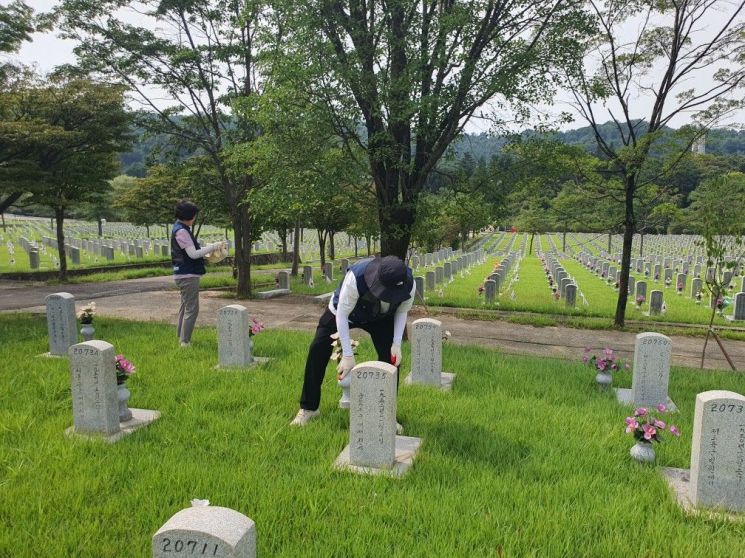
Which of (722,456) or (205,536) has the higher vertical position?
(205,536)

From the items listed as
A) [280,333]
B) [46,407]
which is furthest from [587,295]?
[46,407]

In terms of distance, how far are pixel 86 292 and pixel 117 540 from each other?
13398 mm

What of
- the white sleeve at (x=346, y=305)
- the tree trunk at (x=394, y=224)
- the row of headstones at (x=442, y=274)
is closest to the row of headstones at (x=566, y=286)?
the row of headstones at (x=442, y=274)

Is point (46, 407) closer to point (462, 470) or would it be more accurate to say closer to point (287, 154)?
point (462, 470)

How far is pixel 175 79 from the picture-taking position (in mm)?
12570

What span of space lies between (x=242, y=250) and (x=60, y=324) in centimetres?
719

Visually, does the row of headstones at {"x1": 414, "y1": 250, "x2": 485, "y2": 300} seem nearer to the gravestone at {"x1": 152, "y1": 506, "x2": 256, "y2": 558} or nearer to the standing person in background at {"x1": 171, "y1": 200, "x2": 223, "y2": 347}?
the standing person in background at {"x1": 171, "y1": 200, "x2": 223, "y2": 347}

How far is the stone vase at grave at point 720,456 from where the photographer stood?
11.7 feet

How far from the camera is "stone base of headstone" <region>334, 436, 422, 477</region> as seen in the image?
3.89 metres

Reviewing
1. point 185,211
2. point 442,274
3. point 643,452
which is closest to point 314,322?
point 185,211

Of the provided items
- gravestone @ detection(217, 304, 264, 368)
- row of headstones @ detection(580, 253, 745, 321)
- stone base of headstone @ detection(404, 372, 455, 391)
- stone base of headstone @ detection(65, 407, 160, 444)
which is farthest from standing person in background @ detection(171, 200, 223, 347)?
row of headstones @ detection(580, 253, 745, 321)

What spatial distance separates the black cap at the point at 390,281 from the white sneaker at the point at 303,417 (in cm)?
156

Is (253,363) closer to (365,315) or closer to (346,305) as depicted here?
(365,315)

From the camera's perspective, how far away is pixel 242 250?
14.2 metres
